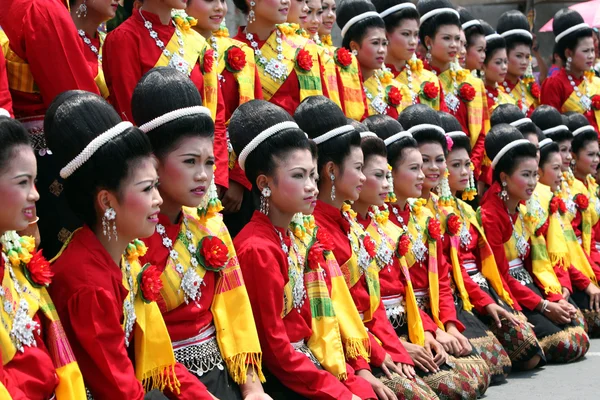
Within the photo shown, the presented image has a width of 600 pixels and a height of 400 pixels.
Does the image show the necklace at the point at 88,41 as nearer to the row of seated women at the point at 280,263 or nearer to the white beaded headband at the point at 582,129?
the row of seated women at the point at 280,263

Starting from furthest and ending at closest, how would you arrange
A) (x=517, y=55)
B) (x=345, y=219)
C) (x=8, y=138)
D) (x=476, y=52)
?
(x=517, y=55)
(x=476, y=52)
(x=345, y=219)
(x=8, y=138)

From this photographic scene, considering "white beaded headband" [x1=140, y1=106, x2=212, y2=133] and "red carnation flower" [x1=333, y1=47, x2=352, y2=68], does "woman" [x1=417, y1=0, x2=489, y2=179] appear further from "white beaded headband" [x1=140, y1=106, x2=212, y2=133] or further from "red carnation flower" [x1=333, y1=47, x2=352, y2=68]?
"white beaded headband" [x1=140, y1=106, x2=212, y2=133]

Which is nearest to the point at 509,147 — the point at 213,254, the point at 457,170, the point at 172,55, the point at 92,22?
the point at 457,170

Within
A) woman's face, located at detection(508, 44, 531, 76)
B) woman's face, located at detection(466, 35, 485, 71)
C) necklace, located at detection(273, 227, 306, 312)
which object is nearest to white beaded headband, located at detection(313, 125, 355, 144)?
necklace, located at detection(273, 227, 306, 312)

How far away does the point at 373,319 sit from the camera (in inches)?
194

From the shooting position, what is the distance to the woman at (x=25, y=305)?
3.05 metres

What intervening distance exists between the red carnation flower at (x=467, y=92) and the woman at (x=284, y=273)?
3.30 meters

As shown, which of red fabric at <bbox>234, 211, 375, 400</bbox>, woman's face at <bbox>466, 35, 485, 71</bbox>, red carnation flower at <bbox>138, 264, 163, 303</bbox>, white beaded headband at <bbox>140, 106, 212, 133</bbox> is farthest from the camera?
woman's face at <bbox>466, 35, 485, 71</bbox>

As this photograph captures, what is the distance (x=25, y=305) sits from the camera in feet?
10.2

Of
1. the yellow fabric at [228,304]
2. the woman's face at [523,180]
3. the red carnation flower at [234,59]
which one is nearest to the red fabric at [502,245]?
the woman's face at [523,180]

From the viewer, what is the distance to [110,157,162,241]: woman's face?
3.39m

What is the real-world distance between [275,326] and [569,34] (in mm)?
5945

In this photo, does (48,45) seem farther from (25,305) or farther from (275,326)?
(275,326)

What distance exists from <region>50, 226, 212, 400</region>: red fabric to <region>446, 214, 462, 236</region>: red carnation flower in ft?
9.58
